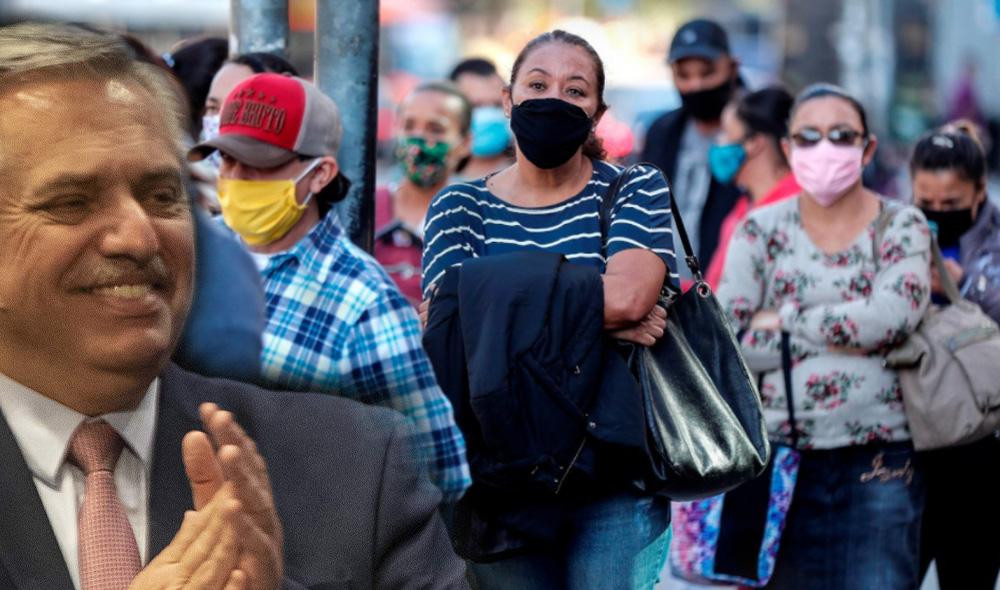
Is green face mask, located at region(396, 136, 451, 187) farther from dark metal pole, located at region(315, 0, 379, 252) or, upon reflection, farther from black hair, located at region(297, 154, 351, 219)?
black hair, located at region(297, 154, 351, 219)

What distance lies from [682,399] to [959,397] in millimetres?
1599

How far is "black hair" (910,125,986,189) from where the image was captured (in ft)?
21.7

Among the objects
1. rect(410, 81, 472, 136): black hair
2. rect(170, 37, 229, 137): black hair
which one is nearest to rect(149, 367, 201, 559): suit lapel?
rect(170, 37, 229, 137): black hair

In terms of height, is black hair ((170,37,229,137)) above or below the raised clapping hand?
below

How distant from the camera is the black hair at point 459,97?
7.72 metres

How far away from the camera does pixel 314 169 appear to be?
4672 millimetres

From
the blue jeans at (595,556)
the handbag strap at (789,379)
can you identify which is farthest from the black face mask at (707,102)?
the blue jeans at (595,556)

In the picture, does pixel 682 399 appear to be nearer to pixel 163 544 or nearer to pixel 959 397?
pixel 959 397

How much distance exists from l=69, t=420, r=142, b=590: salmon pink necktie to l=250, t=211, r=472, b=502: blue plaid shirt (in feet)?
6.62

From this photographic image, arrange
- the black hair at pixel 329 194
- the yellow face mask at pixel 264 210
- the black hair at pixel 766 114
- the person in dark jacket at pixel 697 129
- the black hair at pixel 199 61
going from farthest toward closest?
the person in dark jacket at pixel 697 129, the black hair at pixel 766 114, the black hair at pixel 199 61, the black hair at pixel 329 194, the yellow face mask at pixel 264 210

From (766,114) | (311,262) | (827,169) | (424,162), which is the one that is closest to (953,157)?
(766,114)

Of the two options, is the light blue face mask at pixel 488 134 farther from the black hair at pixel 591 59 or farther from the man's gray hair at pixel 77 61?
the man's gray hair at pixel 77 61

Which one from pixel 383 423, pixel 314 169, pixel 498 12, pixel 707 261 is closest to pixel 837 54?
pixel 498 12

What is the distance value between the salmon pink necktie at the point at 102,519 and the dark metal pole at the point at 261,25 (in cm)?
409
